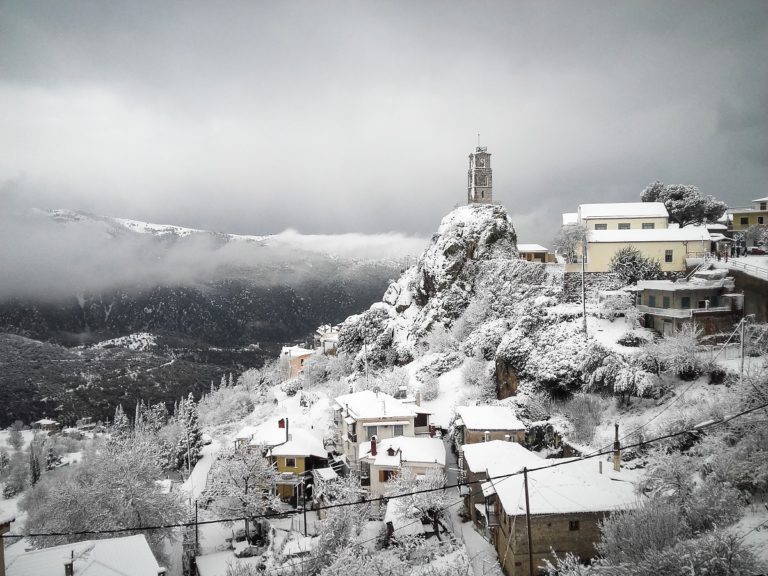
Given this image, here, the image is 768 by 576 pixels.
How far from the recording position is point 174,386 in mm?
142625

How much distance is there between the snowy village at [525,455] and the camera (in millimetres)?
19047

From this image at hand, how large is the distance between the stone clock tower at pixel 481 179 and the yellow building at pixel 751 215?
3236cm

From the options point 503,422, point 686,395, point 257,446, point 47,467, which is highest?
point 686,395

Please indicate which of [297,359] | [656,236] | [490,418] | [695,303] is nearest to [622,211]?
[656,236]

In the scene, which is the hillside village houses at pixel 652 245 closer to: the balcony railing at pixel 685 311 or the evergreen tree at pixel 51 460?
the balcony railing at pixel 685 311

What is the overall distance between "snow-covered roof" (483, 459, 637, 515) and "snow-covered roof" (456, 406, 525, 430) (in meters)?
8.85

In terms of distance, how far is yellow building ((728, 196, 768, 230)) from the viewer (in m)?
53.3

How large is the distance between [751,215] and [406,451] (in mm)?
48838

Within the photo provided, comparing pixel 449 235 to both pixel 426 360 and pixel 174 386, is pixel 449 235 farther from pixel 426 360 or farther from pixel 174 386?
pixel 174 386

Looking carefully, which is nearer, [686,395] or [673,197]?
[686,395]

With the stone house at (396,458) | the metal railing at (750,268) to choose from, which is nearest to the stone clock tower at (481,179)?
the metal railing at (750,268)

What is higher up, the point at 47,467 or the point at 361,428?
the point at 361,428

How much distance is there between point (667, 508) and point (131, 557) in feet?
70.9

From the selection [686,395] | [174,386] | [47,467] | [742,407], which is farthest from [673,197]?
[174,386]
